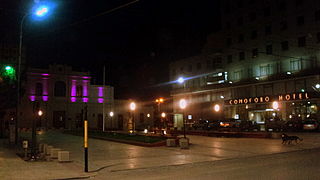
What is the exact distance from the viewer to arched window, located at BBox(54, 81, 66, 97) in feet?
223

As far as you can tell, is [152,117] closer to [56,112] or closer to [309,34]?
[56,112]

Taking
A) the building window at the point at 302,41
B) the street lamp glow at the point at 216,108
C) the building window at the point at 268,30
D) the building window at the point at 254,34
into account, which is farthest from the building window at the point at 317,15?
the street lamp glow at the point at 216,108

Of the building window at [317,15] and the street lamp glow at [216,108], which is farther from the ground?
the building window at [317,15]

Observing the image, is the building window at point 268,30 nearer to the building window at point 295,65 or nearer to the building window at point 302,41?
the building window at point 302,41

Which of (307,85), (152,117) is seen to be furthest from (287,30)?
(152,117)

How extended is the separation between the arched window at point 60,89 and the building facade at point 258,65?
23.5 metres

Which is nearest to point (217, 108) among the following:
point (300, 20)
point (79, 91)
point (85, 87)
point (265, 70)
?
point (265, 70)

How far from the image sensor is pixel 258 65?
55.4m

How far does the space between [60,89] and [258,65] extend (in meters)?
39.2

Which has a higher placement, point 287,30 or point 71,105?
point 287,30

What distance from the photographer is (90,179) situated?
1265cm

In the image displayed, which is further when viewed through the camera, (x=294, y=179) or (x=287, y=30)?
(x=287, y=30)

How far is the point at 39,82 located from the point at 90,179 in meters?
57.6

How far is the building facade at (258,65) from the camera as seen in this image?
155ft
